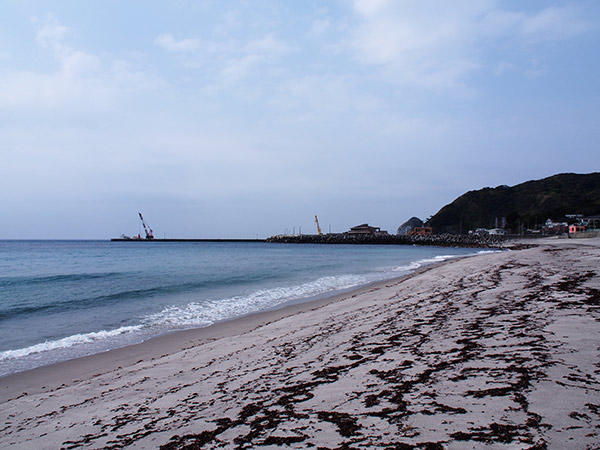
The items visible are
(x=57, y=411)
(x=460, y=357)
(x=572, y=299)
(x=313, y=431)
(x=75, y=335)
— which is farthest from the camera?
(x=75, y=335)

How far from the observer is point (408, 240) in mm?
110250

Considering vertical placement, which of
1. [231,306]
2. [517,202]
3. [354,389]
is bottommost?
[231,306]

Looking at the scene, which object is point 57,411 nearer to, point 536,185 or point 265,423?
point 265,423

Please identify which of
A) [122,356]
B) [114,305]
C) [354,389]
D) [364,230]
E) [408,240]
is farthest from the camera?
[364,230]

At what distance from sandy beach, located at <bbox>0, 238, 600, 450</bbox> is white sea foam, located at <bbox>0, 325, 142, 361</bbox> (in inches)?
57.8

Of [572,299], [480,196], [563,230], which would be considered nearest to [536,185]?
[480,196]

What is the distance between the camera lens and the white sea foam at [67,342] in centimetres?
796

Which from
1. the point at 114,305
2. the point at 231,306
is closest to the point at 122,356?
the point at 231,306

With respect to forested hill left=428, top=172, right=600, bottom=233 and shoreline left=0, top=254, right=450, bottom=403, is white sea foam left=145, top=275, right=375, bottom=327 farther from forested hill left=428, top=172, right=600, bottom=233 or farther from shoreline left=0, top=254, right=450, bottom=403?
forested hill left=428, top=172, right=600, bottom=233

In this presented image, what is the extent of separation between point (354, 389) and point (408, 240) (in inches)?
4382

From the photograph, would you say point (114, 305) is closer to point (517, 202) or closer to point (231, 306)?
point (231, 306)

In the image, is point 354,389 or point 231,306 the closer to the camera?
point 354,389

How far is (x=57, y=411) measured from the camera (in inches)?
178

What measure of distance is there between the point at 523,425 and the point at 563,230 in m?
109
